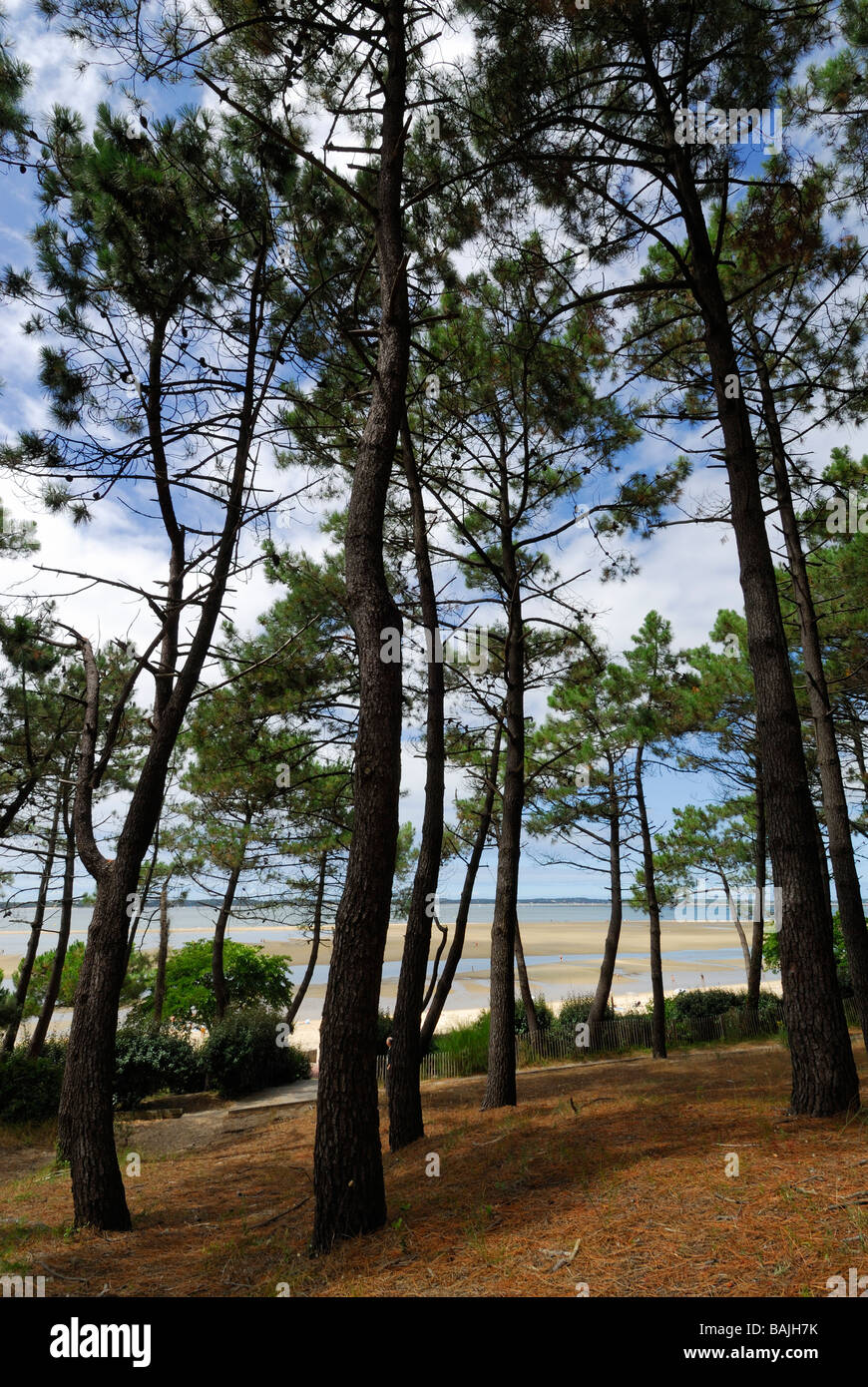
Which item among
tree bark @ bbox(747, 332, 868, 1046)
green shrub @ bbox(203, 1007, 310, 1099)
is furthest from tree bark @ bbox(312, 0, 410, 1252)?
green shrub @ bbox(203, 1007, 310, 1099)

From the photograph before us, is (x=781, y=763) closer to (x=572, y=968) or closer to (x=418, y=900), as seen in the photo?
(x=418, y=900)

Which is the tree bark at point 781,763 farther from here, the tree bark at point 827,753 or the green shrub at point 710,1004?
the green shrub at point 710,1004

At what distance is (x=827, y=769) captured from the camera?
7.94 m

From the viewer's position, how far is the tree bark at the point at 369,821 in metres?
3.98

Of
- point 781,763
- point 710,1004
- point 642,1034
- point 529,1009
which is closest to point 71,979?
point 529,1009

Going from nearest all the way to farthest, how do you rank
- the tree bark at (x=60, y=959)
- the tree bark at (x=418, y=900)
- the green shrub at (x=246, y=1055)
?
the tree bark at (x=418, y=900) → the green shrub at (x=246, y=1055) → the tree bark at (x=60, y=959)

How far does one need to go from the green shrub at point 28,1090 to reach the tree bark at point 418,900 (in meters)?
5.64

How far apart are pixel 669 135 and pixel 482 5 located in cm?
169

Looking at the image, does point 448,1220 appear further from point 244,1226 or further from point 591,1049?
point 591,1049

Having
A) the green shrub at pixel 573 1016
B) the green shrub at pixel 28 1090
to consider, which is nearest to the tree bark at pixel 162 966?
the green shrub at pixel 28 1090

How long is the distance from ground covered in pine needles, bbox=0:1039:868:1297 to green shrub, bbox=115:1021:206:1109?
14.7ft

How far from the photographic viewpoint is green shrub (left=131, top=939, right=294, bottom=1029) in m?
16.0

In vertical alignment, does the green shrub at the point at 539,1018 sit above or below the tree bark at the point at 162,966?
below
